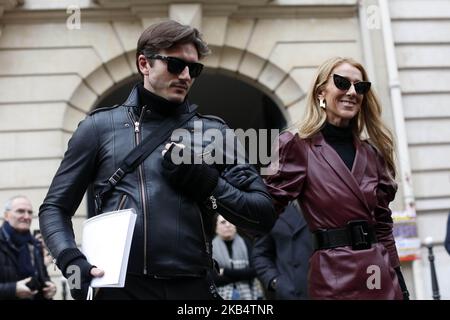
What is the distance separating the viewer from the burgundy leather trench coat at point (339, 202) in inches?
113

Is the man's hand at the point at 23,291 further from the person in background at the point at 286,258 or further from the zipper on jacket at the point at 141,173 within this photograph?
the zipper on jacket at the point at 141,173

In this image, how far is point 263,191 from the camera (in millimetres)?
2322

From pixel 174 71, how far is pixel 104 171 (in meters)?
0.46

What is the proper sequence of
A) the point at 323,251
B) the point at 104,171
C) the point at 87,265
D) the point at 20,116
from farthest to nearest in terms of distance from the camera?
the point at 20,116 → the point at 323,251 → the point at 104,171 → the point at 87,265

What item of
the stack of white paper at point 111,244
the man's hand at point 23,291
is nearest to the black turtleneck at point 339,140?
the stack of white paper at point 111,244

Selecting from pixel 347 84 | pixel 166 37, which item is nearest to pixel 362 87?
pixel 347 84

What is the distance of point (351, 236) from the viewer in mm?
2928

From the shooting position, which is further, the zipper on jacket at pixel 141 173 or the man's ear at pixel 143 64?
the man's ear at pixel 143 64

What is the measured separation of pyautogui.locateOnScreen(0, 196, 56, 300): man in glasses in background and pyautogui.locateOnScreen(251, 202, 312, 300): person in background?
6.28 feet

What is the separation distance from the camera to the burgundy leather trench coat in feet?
9.41

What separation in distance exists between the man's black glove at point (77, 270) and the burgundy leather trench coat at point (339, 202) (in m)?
1.26

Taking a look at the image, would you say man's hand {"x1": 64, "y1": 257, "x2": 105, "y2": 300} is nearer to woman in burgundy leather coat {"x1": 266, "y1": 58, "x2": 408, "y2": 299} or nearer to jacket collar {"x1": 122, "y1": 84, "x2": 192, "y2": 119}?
jacket collar {"x1": 122, "y1": 84, "x2": 192, "y2": 119}

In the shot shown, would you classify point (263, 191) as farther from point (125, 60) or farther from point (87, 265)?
point (125, 60)
